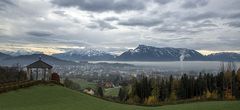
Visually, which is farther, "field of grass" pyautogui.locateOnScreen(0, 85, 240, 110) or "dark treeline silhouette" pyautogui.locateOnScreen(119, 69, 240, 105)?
"dark treeline silhouette" pyautogui.locateOnScreen(119, 69, 240, 105)

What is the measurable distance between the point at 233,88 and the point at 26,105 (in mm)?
61913

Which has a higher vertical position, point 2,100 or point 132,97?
point 2,100

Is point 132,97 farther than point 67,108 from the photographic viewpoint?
Yes

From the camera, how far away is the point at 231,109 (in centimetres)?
2712

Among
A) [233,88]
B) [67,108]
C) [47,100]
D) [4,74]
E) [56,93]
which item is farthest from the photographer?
[4,74]

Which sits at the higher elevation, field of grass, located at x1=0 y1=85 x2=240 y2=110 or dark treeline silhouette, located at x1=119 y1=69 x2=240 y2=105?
field of grass, located at x1=0 y1=85 x2=240 y2=110

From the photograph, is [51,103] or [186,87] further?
[186,87]

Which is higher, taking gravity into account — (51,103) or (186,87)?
(51,103)

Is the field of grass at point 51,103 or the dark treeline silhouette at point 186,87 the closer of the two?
the field of grass at point 51,103

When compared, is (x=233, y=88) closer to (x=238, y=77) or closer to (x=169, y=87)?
(x=238, y=77)

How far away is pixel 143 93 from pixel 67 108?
188 ft

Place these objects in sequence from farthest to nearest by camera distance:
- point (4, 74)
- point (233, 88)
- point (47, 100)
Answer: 1. point (4, 74)
2. point (233, 88)
3. point (47, 100)

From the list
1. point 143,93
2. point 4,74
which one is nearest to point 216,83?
point 143,93

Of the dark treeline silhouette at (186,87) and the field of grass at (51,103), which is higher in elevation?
the field of grass at (51,103)
